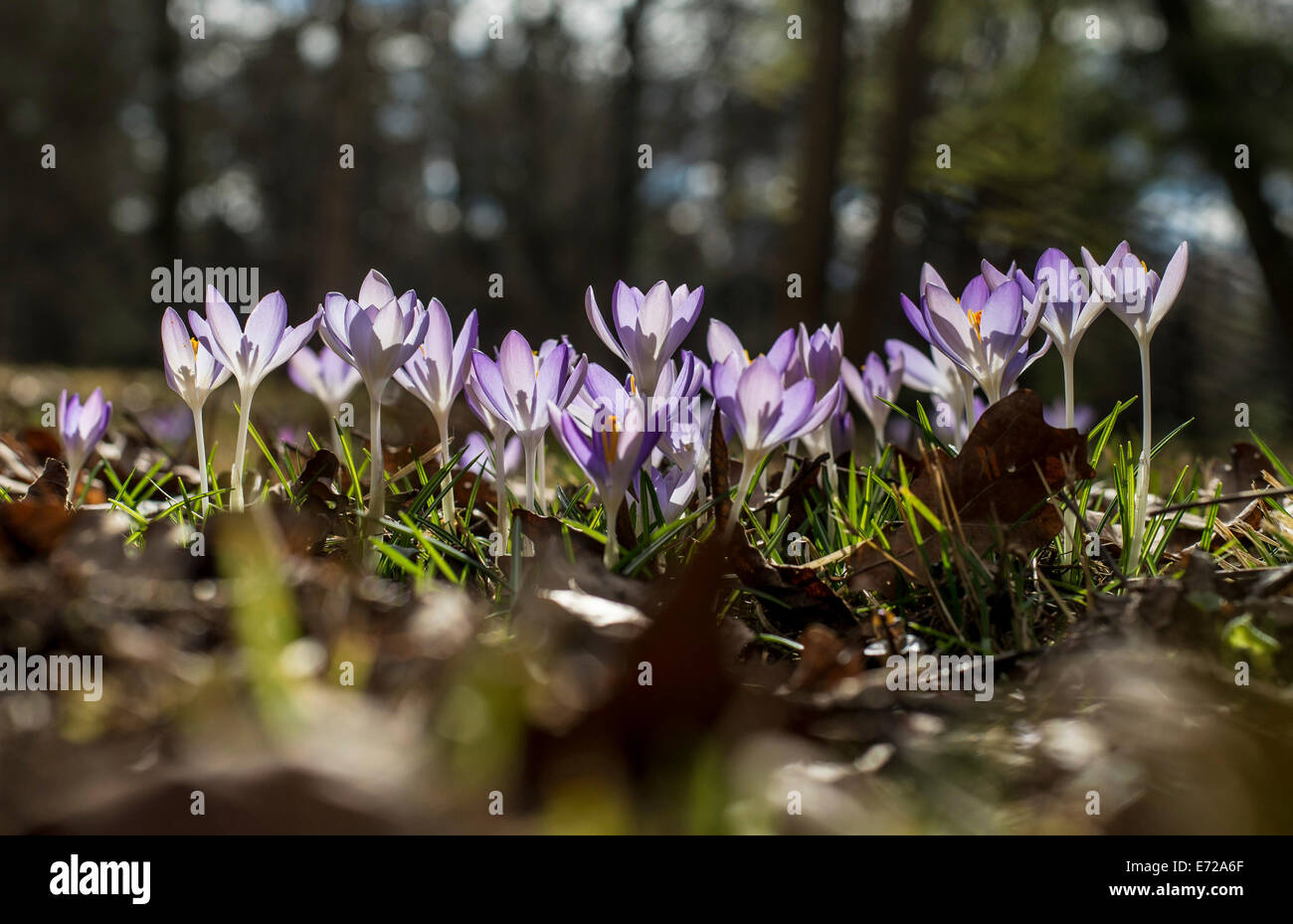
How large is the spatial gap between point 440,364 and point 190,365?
1.15 feet

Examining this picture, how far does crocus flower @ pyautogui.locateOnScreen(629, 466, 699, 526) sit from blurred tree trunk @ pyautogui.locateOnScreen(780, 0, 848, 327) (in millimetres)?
3598

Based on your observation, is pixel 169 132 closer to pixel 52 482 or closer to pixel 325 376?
pixel 325 376

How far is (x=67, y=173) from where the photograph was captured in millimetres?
24141

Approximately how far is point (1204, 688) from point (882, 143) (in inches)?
187

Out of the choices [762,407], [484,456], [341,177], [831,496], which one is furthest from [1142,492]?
[341,177]

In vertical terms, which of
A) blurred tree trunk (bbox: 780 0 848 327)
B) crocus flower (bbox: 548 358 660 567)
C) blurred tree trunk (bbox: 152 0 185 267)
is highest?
blurred tree trunk (bbox: 152 0 185 267)

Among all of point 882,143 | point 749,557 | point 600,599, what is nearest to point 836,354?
point 749,557

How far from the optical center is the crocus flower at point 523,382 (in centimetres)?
129

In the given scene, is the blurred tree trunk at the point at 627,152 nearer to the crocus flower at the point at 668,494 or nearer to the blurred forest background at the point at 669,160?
the blurred forest background at the point at 669,160

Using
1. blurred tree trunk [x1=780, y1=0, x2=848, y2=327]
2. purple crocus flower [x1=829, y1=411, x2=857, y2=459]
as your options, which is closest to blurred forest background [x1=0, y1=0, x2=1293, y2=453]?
blurred tree trunk [x1=780, y1=0, x2=848, y2=327]

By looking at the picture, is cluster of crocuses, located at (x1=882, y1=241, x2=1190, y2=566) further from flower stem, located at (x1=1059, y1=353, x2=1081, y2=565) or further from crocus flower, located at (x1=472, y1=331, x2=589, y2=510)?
crocus flower, located at (x1=472, y1=331, x2=589, y2=510)

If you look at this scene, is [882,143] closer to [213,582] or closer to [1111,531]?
[1111,531]

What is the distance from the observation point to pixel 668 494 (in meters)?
1.42

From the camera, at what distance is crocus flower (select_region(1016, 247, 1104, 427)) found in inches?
55.2
